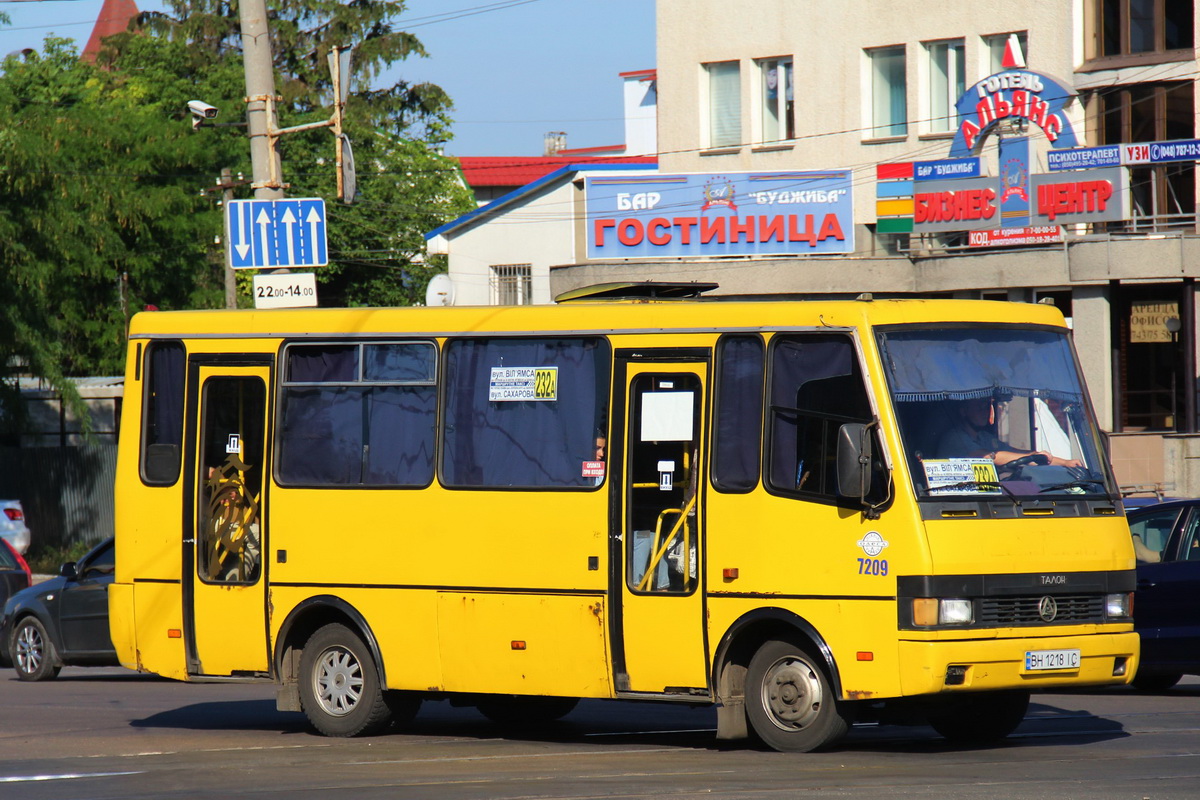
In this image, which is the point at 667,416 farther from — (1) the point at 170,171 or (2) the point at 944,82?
(1) the point at 170,171

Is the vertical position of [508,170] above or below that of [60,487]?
above

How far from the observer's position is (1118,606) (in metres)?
10.6

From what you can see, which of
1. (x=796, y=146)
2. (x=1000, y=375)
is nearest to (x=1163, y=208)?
(x=796, y=146)

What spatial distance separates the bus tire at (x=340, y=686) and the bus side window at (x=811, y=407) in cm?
321

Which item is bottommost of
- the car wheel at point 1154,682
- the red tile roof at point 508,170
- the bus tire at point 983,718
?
the car wheel at point 1154,682

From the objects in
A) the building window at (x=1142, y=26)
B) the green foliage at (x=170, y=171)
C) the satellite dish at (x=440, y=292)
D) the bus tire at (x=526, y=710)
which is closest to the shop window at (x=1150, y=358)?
the building window at (x=1142, y=26)

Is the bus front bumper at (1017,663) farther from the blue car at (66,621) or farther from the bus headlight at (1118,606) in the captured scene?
the blue car at (66,621)

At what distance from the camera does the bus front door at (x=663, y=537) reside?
10.7m

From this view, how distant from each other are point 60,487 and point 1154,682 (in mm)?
29045

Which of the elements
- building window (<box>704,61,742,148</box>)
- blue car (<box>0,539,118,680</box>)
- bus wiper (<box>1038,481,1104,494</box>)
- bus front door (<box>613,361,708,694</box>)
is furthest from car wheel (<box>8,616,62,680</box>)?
building window (<box>704,61,742,148</box>)

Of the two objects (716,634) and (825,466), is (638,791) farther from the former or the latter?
(825,466)

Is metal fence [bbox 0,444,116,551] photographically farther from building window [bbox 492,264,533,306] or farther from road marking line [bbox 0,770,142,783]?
road marking line [bbox 0,770,142,783]

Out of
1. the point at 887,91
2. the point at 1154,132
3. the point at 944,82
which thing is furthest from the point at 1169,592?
the point at 887,91

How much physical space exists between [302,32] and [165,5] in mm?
4656
